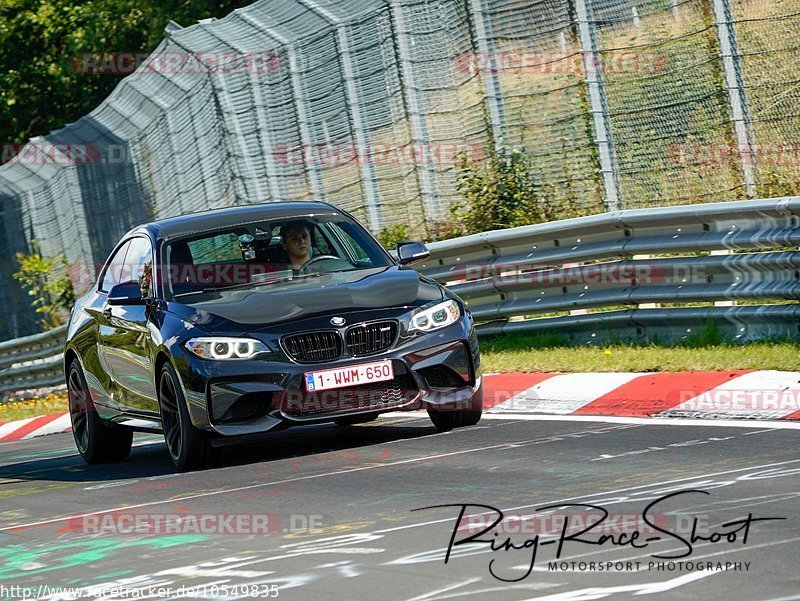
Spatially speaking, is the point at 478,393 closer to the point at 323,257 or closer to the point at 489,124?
the point at 323,257

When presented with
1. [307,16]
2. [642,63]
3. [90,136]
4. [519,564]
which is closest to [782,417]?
[519,564]

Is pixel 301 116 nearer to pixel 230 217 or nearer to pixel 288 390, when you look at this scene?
pixel 230 217

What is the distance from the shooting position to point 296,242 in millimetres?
10328

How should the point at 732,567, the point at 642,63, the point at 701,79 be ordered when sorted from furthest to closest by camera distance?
the point at 642,63, the point at 701,79, the point at 732,567

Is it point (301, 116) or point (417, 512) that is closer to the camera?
point (417, 512)

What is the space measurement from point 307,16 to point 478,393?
35.0 feet

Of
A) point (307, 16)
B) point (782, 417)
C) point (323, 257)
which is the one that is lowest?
point (782, 417)

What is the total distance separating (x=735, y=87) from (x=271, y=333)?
597 cm

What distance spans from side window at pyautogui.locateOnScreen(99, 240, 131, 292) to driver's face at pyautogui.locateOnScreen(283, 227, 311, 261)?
4.85ft

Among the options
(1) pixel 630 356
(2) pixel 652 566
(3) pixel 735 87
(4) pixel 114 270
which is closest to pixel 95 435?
(4) pixel 114 270

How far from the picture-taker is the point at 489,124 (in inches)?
637

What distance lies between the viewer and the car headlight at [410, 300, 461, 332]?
9289 millimetres

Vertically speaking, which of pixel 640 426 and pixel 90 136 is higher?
pixel 90 136

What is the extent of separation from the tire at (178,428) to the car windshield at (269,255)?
2.04 ft
